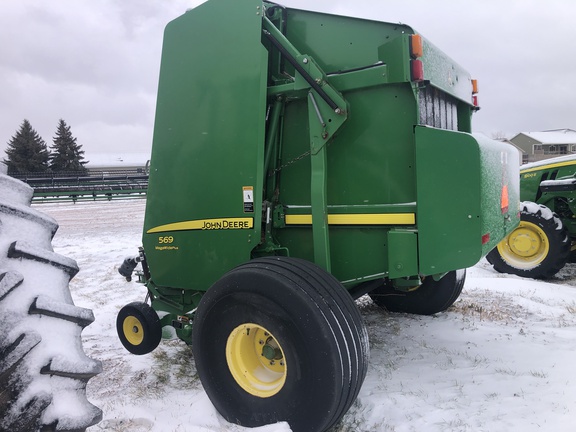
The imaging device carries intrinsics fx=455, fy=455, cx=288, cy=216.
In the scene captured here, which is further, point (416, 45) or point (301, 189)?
point (301, 189)

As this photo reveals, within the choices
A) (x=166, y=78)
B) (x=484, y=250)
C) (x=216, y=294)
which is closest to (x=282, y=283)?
(x=216, y=294)

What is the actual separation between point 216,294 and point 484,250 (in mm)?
1762

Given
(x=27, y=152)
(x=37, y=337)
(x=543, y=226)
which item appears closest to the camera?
(x=37, y=337)

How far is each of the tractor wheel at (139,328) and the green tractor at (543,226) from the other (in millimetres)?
5391

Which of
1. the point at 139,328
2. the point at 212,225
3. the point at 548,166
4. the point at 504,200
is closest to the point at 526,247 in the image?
the point at 548,166

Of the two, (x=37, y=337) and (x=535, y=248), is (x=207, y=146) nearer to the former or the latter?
(x=37, y=337)

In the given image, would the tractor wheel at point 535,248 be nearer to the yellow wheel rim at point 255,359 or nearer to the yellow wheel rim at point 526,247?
the yellow wheel rim at point 526,247

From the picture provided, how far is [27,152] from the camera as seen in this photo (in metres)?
41.6

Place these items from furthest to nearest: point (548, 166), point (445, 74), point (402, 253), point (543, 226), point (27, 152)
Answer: point (27, 152), point (548, 166), point (543, 226), point (445, 74), point (402, 253)

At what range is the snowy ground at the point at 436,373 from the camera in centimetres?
281

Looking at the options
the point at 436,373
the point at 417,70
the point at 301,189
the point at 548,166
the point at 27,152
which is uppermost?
the point at 27,152

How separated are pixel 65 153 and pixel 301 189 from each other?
46.5 meters

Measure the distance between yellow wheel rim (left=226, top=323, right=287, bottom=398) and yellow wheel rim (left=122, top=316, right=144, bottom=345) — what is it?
51.7 inches

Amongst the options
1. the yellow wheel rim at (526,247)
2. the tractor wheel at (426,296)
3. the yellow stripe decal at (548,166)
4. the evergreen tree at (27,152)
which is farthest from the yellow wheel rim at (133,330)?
the evergreen tree at (27,152)
